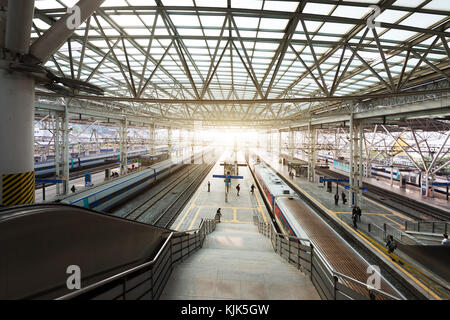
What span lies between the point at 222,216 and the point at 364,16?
12.2 metres

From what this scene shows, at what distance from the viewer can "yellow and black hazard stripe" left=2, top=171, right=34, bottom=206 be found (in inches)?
139

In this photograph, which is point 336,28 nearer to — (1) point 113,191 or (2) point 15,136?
(2) point 15,136

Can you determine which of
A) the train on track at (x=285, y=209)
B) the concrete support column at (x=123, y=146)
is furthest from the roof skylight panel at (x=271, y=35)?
the concrete support column at (x=123, y=146)

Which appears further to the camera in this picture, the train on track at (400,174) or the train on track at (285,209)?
the train on track at (400,174)

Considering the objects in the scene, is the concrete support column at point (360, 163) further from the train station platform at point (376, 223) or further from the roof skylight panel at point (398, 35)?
the roof skylight panel at point (398, 35)

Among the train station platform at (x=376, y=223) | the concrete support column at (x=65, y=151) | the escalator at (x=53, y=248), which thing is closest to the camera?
the escalator at (x=53, y=248)

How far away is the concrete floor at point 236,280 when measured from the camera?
3447mm

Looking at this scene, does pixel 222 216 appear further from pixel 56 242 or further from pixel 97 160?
pixel 97 160

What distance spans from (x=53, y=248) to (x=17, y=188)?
2.38 m

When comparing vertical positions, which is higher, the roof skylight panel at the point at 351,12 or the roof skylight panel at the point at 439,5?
the roof skylight panel at the point at 351,12

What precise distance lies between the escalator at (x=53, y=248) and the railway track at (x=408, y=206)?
59.3 ft

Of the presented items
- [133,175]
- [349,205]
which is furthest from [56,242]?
[349,205]

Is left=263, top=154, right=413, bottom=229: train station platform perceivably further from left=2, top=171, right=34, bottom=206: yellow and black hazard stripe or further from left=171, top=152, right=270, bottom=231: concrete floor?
left=2, top=171, right=34, bottom=206: yellow and black hazard stripe
